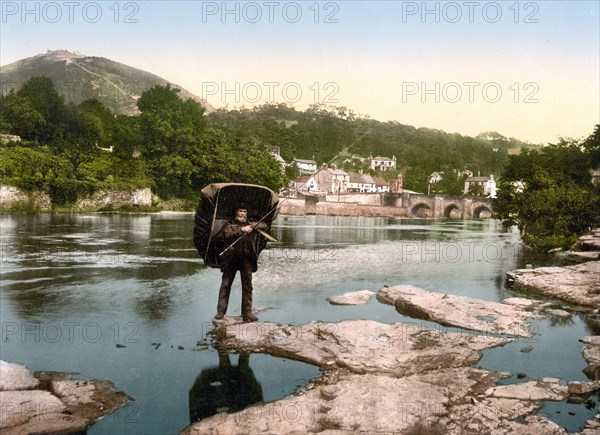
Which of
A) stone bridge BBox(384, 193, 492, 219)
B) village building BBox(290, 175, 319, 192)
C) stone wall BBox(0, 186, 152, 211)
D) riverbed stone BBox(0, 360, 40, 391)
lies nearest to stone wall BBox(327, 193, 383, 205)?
stone bridge BBox(384, 193, 492, 219)

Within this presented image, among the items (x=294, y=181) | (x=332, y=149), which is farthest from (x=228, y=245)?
(x=332, y=149)

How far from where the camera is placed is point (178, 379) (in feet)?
27.2

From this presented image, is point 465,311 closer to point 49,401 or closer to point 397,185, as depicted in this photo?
point 49,401

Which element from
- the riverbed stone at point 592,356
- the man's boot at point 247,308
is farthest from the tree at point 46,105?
the riverbed stone at point 592,356

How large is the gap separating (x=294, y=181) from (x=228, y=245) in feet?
366

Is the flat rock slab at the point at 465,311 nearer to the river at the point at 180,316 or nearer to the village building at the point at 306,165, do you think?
the river at the point at 180,316

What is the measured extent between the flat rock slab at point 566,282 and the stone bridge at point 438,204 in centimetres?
8917

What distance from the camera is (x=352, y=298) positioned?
1477 cm

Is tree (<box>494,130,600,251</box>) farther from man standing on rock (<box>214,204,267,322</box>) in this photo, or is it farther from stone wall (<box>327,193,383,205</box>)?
stone wall (<box>327,193,383,205</box>)

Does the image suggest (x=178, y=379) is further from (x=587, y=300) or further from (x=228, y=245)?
(x=587, y=300)

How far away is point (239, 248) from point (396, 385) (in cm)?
459

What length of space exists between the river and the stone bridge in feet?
264

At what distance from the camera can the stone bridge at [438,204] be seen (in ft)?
353

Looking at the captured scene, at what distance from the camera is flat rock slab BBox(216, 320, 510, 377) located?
340 inches
